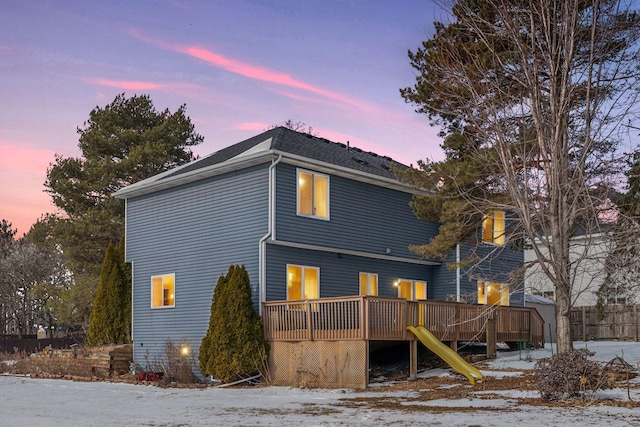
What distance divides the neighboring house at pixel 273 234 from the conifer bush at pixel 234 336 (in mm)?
728

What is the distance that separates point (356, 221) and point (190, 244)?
17.5 ft

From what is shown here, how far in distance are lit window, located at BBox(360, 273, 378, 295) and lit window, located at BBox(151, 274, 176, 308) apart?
20.1 feet

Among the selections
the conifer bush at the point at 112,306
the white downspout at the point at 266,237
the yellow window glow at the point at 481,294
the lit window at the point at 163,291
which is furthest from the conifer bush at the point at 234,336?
the yellow window glow at the point at 481,294

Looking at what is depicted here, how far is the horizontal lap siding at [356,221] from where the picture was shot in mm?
21375

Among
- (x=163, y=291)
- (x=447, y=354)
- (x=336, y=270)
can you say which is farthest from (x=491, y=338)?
(x=163, y=291)

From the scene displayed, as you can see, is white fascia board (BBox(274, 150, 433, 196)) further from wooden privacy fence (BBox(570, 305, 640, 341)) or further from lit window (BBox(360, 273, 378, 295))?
wooden privacy fence (BBox(570, 305, 640, 341))

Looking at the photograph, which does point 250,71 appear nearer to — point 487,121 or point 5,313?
point 487,121

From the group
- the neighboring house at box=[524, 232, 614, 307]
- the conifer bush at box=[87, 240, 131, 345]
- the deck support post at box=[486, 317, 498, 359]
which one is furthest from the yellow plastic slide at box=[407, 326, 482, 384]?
the conifer bush at box=[87, 240, 131, 345]

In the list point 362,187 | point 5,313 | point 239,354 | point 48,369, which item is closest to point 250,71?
point 362,187

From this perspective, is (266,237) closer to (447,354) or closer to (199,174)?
(199,174)

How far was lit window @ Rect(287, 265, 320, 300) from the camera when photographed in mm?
21766

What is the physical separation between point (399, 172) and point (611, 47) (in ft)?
23.1

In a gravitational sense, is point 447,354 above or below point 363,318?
below

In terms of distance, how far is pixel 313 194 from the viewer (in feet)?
72.9
